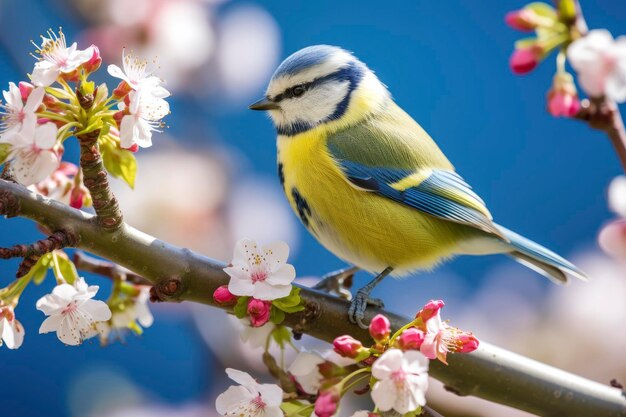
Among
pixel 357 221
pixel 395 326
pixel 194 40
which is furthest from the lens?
pixel 194 40

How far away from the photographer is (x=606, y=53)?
0.49 m

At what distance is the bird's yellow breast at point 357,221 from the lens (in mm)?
1003

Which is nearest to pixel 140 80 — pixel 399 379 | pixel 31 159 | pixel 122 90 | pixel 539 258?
pixel 122 90

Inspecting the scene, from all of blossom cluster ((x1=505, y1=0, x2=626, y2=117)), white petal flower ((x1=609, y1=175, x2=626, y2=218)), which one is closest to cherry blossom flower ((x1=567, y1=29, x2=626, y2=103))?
blossom cluster ((x1=505, y1=0, x2=626, y2=117))

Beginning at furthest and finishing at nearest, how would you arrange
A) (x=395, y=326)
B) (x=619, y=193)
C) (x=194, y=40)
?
(x=194, y=40)
(x=395, y=326)
(x=619, y=193)

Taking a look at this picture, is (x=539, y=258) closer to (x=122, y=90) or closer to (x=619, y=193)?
(x=619, y=193)

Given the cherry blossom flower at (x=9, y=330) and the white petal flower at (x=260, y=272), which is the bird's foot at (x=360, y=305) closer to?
the white petal flower at (x=260, y=272)

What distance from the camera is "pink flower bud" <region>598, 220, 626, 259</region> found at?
24.0 inches

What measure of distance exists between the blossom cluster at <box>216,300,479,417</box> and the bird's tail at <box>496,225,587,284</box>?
440mm

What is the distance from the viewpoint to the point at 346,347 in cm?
60

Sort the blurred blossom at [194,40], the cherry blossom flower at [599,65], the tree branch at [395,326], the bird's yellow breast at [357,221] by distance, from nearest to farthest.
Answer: the cherry blossom flower at [599,65], the tree branch at [395,326], the bird's yellow breast at [357,221], the blurred blossom at [194,40]

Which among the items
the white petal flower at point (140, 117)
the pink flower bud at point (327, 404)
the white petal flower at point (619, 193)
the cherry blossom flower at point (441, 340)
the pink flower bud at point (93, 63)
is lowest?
the pink flower bud at point (327, 404)

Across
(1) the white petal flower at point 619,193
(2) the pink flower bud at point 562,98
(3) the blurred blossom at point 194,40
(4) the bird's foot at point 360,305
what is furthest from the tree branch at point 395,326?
(3) the blurred blossom at point 194,40

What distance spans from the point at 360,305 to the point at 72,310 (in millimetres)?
309
